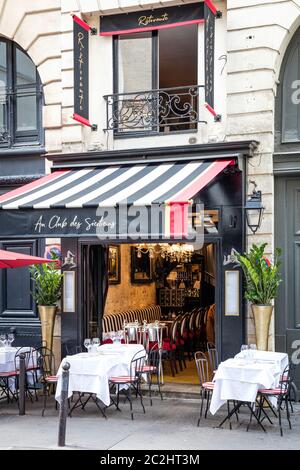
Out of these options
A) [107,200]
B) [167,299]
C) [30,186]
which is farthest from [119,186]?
[167,299]

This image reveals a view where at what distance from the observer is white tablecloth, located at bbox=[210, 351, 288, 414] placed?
29.4 ft

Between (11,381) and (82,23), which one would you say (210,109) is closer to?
(82,23)

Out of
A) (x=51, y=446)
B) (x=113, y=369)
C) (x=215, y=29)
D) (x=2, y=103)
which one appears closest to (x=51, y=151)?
(x=2, y=103)

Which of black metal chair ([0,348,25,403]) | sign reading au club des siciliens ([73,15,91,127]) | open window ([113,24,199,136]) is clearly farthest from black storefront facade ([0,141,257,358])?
black metal chair ([0,348,25,403])

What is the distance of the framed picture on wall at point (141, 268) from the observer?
605 inches

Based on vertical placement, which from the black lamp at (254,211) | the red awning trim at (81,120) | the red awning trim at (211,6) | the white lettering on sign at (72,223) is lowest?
the white lettering on sign at (72,223)

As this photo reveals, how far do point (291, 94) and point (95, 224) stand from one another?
4.12 metres

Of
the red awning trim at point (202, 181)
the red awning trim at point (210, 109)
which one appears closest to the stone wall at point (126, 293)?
the red awning trim at point (202, 181)

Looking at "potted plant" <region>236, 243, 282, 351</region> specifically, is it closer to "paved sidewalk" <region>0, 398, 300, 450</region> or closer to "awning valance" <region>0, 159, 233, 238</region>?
"paved sidewalk" <region>0, 398, 300, 450</region>

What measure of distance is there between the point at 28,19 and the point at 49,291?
5.26 meters

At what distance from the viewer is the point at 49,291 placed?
1191 centimetres

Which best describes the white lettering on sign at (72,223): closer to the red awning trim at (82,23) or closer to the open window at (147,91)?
the open window at (147,91)

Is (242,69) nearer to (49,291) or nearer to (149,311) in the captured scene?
(49,291)

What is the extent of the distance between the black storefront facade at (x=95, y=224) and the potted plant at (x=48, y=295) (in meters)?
0.26
